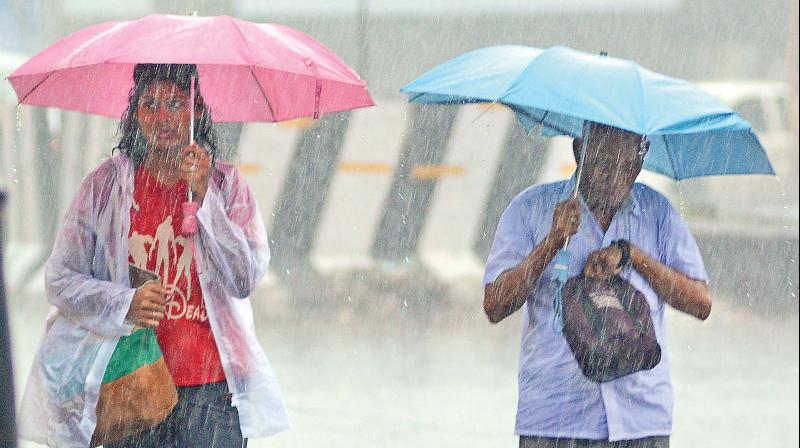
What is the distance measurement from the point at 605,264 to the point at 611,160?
0.29 meters

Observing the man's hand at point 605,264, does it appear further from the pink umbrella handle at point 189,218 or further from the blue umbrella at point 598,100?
the pink umbrella handle at point 189,218

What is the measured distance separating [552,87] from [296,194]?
9.85 meters

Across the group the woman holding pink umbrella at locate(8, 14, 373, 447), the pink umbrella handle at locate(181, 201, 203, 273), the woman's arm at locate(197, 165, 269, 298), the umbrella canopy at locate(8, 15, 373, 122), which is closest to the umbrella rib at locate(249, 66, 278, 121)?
the umbrella canopy at locate(8, 15, 373, 122)

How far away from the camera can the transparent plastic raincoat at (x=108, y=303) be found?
3871mm

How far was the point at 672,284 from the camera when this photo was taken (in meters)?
3.83

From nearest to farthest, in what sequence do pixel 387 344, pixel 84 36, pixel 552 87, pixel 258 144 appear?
1. pixel 552 87
2. pixel 84 36
3. pixel 387 344
4. pixel 258 144

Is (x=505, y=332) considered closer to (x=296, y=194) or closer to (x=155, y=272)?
(x=296, y=194)

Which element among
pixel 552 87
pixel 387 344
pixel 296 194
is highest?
pixel 552 87

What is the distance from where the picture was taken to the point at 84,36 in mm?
4223

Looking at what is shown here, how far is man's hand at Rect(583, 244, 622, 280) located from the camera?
377 cm

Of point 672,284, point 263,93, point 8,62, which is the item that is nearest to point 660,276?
point 672,284

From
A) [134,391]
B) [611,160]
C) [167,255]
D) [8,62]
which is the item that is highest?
[8,62]

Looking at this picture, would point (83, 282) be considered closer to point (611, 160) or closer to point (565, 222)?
point (565, 222)

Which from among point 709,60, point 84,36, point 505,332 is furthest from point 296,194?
point 84,36
